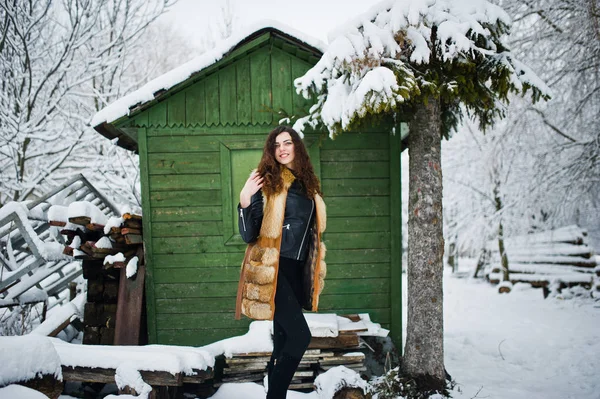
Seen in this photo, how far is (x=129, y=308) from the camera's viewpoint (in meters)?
4.58

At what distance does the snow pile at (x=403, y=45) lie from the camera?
3096mm

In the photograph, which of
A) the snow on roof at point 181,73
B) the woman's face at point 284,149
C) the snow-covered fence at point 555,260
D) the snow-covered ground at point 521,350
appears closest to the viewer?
the woman's face at point 284,149

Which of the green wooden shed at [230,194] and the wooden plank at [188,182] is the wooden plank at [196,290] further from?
the wooden plank at [188,182]

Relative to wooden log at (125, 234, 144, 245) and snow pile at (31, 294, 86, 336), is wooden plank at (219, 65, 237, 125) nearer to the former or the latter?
wooden log at (125, 234, 144, 245)

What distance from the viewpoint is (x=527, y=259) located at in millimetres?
10789

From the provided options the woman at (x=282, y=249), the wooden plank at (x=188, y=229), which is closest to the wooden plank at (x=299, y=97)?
the wooden plank at (x=188, y=229)

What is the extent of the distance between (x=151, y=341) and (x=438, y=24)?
191 inches

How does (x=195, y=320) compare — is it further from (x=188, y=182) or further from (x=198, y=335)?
(x=188, y=182)

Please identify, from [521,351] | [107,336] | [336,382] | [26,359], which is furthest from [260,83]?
[521,351]

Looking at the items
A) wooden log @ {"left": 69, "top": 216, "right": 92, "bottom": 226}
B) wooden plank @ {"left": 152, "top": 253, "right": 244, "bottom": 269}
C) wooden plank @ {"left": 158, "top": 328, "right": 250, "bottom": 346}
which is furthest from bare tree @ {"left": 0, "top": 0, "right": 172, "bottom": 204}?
wooden plank @ {"left": 158, "top": 328, "right": 250, "bottom": 346}

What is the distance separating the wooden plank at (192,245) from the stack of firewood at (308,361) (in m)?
1.37

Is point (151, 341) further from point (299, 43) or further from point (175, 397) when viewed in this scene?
point (299, 43)

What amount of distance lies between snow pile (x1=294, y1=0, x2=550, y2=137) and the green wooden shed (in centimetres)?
147

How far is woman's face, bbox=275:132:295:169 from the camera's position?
2.86 meters
